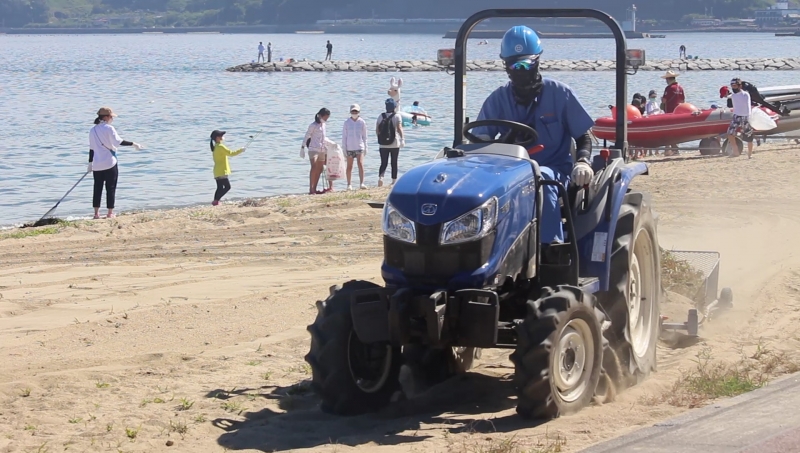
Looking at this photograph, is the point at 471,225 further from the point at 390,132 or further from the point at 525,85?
the point at 390,132

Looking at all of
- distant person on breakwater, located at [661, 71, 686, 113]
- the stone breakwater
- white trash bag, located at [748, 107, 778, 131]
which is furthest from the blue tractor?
the stone breakwater

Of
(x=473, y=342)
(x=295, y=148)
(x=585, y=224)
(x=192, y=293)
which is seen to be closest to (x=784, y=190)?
(x=192, y=293)

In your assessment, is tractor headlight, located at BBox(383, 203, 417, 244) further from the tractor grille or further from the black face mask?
the black face mask

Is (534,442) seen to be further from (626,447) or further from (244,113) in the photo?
(244,113)

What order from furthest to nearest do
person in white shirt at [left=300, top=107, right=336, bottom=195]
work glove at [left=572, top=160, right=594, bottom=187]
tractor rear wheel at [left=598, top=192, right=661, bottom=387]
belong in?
person in white shirt at [left=300, top=107, right=336, bottom=195], tractor rear wheel at [left=598, top=192, right=661, bottom=387], work glove at [left=572, top=160, right=594, bottom=187]

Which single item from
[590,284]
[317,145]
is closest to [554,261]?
[590,284]

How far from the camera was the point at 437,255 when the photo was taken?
5898 millimetres

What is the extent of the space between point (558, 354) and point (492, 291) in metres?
0.49

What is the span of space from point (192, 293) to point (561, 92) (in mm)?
4542

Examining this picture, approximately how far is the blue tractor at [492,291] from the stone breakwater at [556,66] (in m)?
61.0

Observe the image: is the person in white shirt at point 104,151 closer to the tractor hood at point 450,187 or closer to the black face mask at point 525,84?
the black face mask at point 525,84

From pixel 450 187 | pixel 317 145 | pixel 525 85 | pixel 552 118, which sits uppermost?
pixel 525 85

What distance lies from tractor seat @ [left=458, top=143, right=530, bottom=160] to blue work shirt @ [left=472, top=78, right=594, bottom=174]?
339 mm

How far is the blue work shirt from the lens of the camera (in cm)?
682
